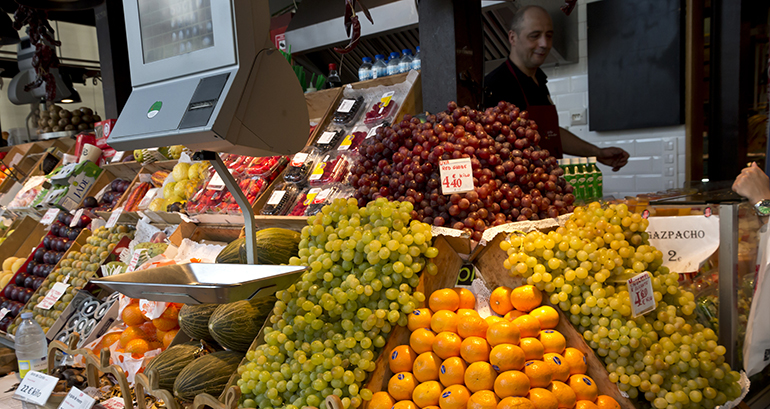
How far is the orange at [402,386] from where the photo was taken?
1.27 metres

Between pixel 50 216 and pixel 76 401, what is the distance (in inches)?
103

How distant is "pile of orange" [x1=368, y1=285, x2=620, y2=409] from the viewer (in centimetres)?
118

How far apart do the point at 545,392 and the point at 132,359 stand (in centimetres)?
159

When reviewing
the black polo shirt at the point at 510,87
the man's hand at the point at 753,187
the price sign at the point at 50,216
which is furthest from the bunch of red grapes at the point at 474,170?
the price sign at the point at 50,216

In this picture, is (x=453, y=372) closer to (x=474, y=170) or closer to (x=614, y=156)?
(x=474, y=170)

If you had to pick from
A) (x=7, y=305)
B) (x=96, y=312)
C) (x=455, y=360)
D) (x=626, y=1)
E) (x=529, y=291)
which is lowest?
(x=7, y=305)

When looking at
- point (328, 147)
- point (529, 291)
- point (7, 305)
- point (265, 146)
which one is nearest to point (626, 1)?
point (328, 147)

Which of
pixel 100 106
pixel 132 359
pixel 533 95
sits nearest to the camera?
pixel 132 359

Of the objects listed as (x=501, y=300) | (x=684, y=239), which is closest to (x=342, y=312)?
(x=501, y=300)

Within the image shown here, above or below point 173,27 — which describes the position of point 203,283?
below

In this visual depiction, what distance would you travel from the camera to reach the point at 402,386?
1.27 m

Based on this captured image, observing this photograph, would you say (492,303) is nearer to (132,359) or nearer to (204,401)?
(204,401)

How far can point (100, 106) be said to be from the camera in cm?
1039

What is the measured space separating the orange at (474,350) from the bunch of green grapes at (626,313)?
0.21 meters
